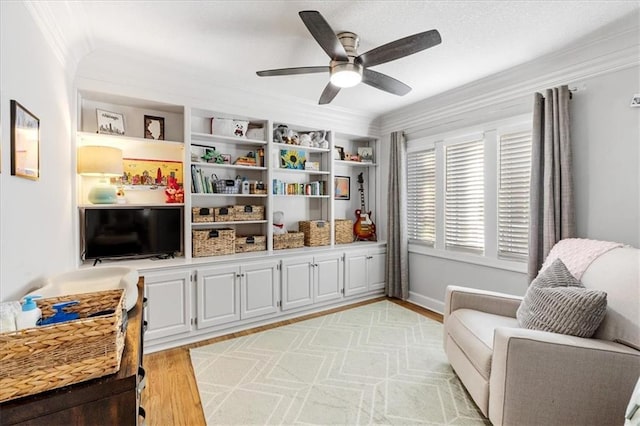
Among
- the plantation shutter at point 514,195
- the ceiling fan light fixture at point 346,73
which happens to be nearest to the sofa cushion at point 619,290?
the plantation shutter at point 514,195

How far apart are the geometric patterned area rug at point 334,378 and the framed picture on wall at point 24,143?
1705 millimetres

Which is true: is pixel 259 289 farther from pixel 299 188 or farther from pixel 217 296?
pixel 299 188

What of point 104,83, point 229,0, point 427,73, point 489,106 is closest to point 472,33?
point 427,73

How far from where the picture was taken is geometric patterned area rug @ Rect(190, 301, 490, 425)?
1895mm

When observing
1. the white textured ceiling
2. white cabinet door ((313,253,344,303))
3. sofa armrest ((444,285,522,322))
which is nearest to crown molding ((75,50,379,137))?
the white textured ceiling

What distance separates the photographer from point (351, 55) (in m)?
2.17

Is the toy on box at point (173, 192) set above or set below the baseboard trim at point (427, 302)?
above

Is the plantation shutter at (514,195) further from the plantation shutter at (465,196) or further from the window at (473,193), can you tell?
the plantation shutter at (465,196)

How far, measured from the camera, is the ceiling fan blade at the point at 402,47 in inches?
68.2

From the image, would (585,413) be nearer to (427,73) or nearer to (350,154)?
(427,73)

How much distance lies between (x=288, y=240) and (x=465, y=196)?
211cm

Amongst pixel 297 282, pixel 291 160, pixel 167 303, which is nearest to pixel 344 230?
pixel 297 282

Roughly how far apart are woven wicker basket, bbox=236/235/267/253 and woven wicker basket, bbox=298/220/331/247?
599mm

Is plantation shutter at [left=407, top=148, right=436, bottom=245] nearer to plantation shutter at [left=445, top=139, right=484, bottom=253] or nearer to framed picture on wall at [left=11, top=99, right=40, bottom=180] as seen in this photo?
plantation shutter at [left=445, top=139, right=484, bottom=253]
